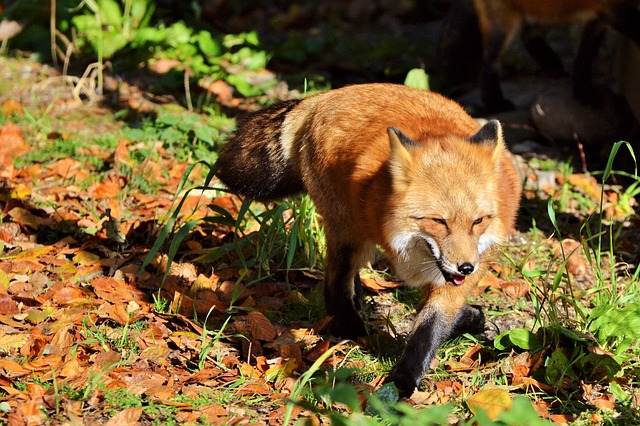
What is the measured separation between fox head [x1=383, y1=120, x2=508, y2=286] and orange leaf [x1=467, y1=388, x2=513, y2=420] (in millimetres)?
545

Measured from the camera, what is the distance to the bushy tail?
480 cm

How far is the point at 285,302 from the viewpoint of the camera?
16.4ft

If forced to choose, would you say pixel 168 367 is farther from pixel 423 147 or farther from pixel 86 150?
pixel 86 150

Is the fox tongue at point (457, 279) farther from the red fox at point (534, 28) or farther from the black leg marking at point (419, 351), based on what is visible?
the red fox at point (534, 28)

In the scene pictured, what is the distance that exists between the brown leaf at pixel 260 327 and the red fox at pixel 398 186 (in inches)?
14.3

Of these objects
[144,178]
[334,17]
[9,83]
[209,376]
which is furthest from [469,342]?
[334,17]

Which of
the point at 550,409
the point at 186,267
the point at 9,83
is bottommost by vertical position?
the point at 550,409

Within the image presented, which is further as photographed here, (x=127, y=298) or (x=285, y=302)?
(x=285, y=302)

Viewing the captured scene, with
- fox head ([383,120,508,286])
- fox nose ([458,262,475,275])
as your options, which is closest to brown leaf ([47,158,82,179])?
fox head ([383,120,508,286])

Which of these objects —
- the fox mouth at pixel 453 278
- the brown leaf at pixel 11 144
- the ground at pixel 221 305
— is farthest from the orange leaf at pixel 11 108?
the fox mouth at pixel 453 278

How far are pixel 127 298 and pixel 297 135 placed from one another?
4.40 feet

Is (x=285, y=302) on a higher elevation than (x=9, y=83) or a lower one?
lower

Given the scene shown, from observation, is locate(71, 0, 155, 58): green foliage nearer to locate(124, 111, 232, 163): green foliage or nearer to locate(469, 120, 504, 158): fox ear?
locate(124, 111, 232, 163): green foliage

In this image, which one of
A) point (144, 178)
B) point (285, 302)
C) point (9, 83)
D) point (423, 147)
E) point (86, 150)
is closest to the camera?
point (423, 147)
